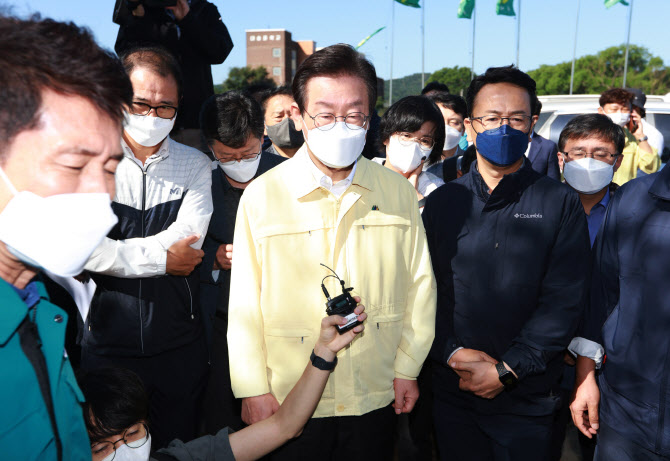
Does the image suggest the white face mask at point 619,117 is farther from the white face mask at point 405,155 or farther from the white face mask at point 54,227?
the white face mask at point 54,227

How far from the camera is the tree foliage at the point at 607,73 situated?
195 feet

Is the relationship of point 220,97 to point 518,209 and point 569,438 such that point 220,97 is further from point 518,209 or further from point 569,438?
point 569,438

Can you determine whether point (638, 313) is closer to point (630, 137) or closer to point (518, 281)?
point (518, 281)

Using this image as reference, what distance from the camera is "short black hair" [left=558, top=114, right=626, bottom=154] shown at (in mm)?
2984

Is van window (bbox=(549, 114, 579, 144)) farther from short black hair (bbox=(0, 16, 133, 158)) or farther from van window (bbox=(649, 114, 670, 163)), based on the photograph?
short black hair (bbox=(0, 16, 133, 158))

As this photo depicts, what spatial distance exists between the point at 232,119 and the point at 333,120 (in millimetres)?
826

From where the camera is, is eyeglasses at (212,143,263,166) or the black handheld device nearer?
the black handheld device

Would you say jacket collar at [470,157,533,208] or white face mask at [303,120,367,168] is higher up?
white face mask at [303,120,367,168]

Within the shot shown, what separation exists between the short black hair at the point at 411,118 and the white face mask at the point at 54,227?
2.33 m

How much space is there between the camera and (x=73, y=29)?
3.42 feet

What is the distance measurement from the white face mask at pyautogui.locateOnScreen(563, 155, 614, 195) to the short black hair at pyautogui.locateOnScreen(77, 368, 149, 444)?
2566 mm

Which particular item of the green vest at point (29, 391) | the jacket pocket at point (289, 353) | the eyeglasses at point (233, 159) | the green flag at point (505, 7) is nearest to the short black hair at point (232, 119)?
the eyeglasses at point (233, 159)

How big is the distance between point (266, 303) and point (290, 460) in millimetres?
628

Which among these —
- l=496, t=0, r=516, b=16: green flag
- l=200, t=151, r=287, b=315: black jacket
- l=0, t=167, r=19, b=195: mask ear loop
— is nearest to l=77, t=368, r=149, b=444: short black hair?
l=200, t=151, r=287, b=315: black jacket
